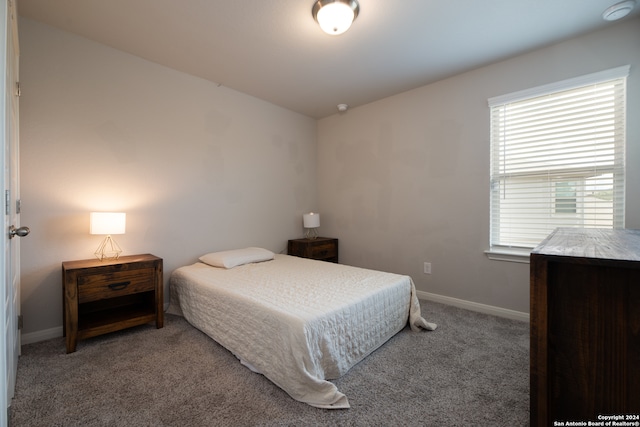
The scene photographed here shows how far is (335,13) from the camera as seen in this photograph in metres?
1.85

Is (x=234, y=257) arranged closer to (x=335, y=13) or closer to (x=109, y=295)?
(x=109, y=295)

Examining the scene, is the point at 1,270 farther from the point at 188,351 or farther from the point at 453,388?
the point at 453,388

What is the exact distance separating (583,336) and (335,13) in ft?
6.84

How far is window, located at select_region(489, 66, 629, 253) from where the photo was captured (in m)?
2.15

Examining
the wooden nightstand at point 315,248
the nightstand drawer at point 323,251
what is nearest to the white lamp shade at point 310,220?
the wooden nightstand at point 315,248

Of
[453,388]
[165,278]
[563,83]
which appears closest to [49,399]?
[165,278]

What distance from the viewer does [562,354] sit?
2.64 feet

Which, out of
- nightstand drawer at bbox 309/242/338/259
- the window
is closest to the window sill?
the window

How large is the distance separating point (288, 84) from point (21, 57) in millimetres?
2147

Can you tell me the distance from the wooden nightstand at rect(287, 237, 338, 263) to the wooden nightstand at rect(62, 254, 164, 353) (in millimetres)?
1711

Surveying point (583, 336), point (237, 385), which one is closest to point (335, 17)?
point (583, 336)

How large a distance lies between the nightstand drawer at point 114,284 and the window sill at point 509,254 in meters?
3.03

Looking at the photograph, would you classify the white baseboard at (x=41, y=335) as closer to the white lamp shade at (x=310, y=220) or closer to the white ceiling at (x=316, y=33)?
the white ceiling at (x=316, y=33)

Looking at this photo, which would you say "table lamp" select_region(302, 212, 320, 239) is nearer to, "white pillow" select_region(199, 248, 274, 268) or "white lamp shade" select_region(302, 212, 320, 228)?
"white lamp shade" select_region(302, 212, 320, 228)
